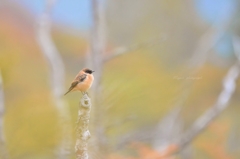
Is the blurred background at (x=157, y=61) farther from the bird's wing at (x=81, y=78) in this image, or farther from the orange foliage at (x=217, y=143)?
the bird's wing at (x=81, y=78)

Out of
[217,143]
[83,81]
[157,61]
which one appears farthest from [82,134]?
[157,61]

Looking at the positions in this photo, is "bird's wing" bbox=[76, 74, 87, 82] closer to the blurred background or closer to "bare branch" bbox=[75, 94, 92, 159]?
"bare branch" bbox=[75, 94, 92, 159]

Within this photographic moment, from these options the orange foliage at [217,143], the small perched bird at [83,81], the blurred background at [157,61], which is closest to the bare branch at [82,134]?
the small perched bird at [83,81]

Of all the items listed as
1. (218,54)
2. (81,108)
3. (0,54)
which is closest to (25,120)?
(0,54)

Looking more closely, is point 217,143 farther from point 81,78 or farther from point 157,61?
point 81,78

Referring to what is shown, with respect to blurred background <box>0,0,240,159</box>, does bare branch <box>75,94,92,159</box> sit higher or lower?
lower

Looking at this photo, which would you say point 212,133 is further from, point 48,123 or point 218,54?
point 218,54

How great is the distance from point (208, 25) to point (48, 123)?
647 cm

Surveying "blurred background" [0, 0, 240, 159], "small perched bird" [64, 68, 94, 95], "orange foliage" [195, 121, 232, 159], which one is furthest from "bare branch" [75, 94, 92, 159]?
"orange foliage" [195, 121, 232, 159]

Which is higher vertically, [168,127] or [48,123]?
[168,127]

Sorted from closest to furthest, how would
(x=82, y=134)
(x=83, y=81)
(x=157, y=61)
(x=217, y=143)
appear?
1. (x=82, y=134)
2. (x=83, y=81)
3. (x=217, y=143)
4. (x=157, y=61)

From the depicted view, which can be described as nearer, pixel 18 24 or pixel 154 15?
pixel 18 24

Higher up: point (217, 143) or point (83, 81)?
point (217, 143)

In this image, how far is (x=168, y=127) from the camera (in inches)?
195
